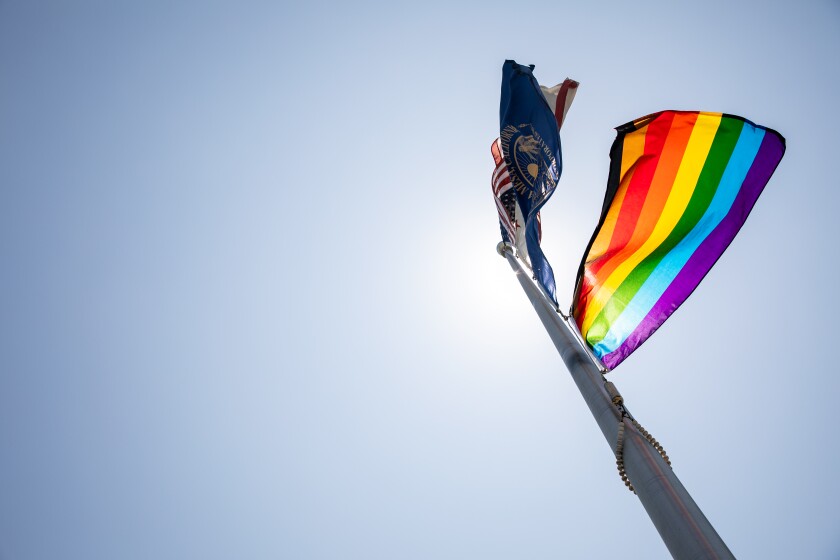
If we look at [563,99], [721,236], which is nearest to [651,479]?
[721,236]

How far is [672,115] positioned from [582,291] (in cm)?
246

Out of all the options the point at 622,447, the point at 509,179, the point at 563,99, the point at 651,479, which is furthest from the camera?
the point at 563,99

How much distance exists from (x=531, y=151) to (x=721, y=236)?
2511 millimetres

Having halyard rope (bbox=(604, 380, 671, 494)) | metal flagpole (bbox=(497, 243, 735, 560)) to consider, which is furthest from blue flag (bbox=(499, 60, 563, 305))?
halyard rope (bbox=(604, 380, 671, 494))

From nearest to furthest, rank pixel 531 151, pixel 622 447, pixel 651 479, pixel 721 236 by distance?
pixel 651 479
pixel 622 447
pixel 721 236
pixel 531 151

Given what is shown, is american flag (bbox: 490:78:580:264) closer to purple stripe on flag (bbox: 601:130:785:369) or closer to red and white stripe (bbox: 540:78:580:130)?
red and white stripe (bbox: 540:78:580:130)

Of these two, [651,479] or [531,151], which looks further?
[531,151]

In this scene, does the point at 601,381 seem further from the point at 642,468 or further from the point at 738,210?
the point at 738,210

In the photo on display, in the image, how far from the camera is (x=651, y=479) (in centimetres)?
296

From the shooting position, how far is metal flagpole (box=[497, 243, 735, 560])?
8.39 feet

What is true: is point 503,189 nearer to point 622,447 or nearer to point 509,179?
point 509,179

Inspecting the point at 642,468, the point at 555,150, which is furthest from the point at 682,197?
the point at 642,468

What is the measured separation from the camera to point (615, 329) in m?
5.47

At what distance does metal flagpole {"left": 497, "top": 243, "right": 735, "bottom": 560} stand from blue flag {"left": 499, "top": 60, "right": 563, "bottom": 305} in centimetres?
158
